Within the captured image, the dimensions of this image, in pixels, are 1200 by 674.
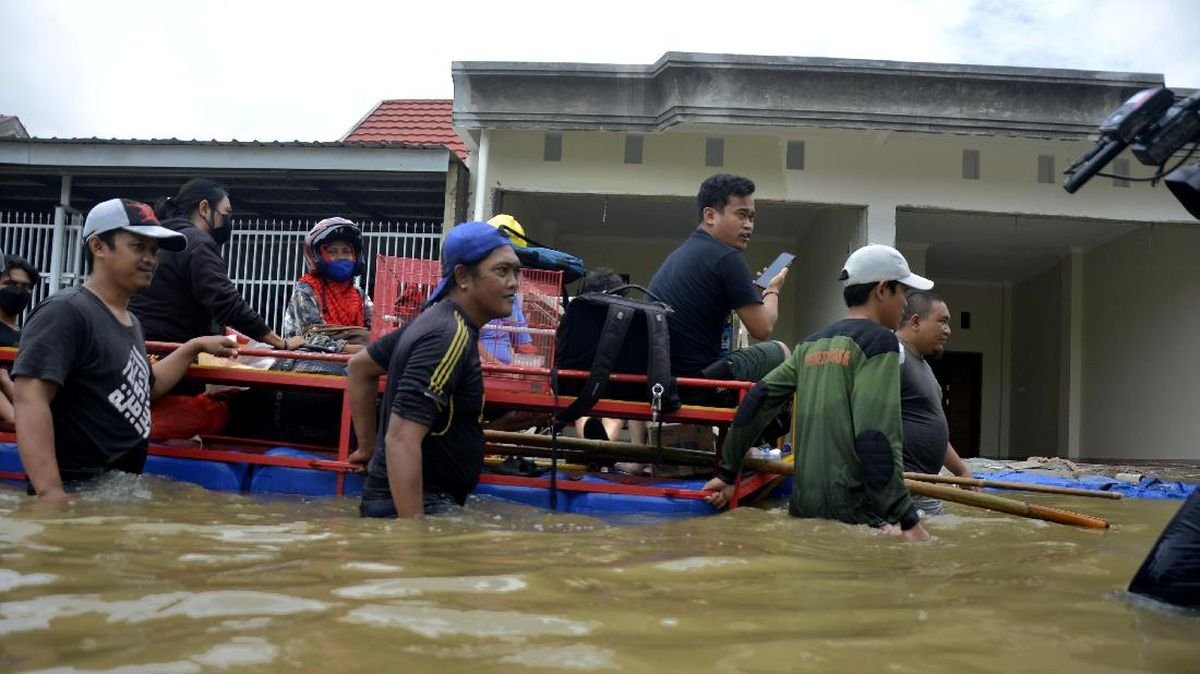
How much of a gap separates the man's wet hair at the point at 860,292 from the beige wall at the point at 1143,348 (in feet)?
36.4

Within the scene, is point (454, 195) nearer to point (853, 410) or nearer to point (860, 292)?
point (860, 292)

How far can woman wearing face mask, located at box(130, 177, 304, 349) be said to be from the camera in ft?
18.0

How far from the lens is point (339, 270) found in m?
6.05

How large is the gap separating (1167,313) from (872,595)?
14478mm

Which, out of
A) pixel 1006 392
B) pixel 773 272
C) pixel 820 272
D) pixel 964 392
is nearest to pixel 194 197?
pixel 773 272

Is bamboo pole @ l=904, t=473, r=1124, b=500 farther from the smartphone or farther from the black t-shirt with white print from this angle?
the black t-shirt with white print

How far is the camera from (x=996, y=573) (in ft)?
11.0

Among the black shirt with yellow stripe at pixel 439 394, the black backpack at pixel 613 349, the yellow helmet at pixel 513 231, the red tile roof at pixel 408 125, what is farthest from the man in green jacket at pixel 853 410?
the red tile roof at pixel 408 125

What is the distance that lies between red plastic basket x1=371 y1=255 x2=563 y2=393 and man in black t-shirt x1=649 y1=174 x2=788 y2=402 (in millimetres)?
580

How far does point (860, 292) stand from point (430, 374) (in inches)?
74.8

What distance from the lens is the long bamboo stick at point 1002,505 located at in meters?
4.71

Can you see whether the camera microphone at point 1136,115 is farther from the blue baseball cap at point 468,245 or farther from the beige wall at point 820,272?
the beige wall at point 820,272

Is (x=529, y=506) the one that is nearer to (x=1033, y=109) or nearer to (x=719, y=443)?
(x=719, y=443)

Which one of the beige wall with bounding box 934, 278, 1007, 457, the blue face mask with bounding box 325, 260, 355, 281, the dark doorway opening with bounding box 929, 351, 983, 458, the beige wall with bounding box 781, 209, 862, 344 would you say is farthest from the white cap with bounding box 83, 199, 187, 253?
the dark doorway opening with bounding box 929, 351, 983, 458
